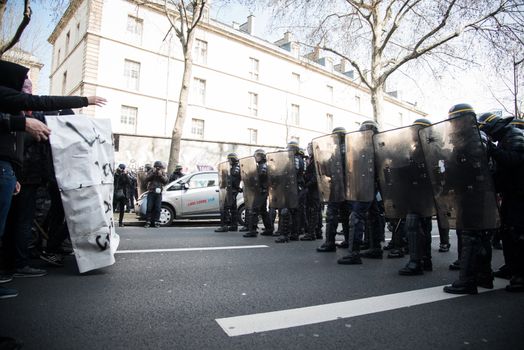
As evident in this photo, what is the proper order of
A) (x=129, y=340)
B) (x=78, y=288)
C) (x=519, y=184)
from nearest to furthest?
(x=129, y=340)
(x=78, y=288)
(x=519, y=184)

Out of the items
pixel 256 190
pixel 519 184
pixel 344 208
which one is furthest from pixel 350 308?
pixel 256 190

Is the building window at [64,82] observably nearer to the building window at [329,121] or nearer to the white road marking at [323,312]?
the building window at [329,121]

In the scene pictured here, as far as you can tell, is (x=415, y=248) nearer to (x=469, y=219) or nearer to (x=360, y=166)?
(x=469, y=219)

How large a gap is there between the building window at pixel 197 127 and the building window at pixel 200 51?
479cm

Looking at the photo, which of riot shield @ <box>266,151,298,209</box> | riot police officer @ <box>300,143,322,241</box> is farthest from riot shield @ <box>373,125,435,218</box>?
riot police officer @ <box>300,143,322,241</box>

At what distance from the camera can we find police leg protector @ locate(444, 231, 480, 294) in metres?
3.38

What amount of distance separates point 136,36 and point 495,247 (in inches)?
999

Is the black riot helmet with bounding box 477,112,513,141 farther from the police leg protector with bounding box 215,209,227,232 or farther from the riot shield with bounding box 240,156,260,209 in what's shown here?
the police leg protector with bounding box 215,209,227,232

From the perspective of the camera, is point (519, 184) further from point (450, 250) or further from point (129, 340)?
point (129, 340)

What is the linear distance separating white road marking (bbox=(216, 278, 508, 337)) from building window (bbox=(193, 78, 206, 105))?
86.8 feet

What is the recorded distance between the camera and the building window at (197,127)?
2780cm

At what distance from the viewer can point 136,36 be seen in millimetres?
25312

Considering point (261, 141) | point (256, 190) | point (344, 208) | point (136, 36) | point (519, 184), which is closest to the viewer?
point (519, 184)

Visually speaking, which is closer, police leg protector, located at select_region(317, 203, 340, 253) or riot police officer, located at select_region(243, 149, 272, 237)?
police leg protector, located at select_region(317, 203, 340, 253)
